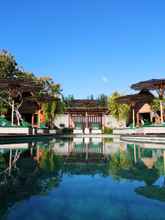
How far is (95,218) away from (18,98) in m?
21.9

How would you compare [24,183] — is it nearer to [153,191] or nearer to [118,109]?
[153,191]

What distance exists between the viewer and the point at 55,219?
110 inches

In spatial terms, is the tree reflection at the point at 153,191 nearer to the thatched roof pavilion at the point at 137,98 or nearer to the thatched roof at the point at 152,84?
the thatched roof at the point at 152,84

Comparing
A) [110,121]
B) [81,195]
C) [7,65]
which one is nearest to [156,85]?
[7,65]

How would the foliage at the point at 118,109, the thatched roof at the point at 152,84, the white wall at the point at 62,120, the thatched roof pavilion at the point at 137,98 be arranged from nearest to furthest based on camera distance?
the thatched roof at the point at 152,84
the thatched roof pavilion at the point at 137,98
the foliage at the point at 118,109
the white wall at the point at 62,120

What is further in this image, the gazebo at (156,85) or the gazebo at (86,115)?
the gazebo at (86,115)

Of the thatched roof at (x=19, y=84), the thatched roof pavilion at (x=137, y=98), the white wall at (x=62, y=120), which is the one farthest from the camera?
the white wall at (x=62, y=120)

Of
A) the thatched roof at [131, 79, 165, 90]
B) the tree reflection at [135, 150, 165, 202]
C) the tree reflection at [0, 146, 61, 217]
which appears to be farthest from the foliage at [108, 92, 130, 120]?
the tree reflection at [135, 150, 165, 202]

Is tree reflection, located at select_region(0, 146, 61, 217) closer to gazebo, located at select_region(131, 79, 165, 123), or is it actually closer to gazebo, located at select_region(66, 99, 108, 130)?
gazebo, located at select_region(131, 79, 165, 123)

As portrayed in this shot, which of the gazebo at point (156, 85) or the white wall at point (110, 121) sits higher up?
the gazebo at point (156, 85)

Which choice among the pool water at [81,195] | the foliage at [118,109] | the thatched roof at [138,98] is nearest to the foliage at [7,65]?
the thatched roof at [138,98]

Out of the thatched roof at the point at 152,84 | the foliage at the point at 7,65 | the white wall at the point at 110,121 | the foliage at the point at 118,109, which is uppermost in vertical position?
the foliage at the point at 7,65

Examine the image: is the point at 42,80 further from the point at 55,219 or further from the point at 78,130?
the point at 55,219

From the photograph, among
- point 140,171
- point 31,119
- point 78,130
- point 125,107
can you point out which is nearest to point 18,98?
point 31,119
